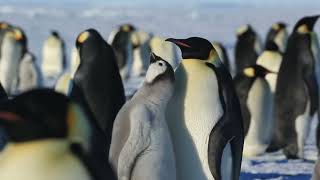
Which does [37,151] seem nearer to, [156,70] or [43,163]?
[43,163]

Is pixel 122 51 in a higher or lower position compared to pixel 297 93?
lower

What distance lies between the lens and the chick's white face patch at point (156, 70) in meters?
4.29

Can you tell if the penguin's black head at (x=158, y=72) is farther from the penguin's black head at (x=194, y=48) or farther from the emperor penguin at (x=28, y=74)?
the emperor penguin at (x=28, y=74)

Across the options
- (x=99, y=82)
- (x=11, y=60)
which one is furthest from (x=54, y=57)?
(x=99, y=82)

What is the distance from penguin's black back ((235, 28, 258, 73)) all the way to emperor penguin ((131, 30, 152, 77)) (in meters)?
3.45

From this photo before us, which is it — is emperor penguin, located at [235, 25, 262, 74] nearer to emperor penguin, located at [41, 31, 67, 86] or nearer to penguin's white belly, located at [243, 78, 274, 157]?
emperor penguin, located at [41, 31, 67, 86]

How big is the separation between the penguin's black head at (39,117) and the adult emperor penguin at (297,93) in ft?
17.3

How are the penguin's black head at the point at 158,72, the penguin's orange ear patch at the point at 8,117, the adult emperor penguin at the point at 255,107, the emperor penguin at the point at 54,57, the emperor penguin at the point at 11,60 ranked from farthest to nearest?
the emperor penguin at the point at 54,57, the emperor penguin at the point at 11,60, the adult emperor penguin at the point at 255,107, the penguin's black head at the point at 158,72, the penguin's orange ear patch at the point at 8,117

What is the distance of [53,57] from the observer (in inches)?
759

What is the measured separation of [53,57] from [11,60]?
18.6ft

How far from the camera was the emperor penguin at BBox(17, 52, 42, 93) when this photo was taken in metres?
13.3

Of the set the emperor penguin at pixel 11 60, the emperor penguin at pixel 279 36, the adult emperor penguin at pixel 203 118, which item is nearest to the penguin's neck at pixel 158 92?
the adult emperor penguin at pixel 203 118

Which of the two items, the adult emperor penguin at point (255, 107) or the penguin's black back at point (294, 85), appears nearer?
the penguin's black back at point (294, 85)

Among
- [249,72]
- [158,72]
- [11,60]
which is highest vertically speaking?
[158,72]
